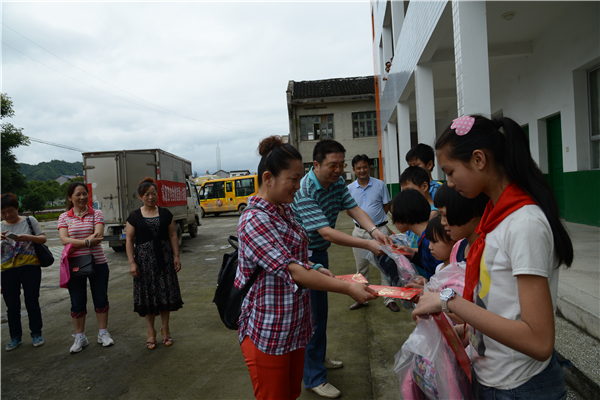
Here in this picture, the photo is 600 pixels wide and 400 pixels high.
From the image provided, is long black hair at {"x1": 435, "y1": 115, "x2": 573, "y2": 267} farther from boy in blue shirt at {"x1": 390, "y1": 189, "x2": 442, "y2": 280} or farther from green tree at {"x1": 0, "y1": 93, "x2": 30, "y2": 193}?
green tree at {"x1": 0, "y1": 93, "x2": 30, "y2": 193}

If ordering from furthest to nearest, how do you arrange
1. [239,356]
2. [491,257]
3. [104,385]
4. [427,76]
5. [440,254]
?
1. [427,76]
2. [239,356]
3. [104,385]
4. [440,254]
5. [491,257]

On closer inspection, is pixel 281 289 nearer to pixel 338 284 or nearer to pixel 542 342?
pixel 338 284

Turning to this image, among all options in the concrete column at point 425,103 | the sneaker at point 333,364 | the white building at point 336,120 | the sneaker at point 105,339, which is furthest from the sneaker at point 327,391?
the white building at point 336,120

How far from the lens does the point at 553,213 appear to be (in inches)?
41.9

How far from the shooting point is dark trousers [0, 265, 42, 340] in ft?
13.1

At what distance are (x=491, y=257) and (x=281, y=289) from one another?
0.88 meters

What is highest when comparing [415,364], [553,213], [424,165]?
[424,165]

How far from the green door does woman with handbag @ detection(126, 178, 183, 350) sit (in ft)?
21.5

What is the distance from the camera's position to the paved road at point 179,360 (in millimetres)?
2938

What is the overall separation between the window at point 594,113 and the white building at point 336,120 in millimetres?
18063

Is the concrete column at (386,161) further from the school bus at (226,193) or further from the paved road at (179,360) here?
the paved road at (179,360)

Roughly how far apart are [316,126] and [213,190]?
8022 millimetres

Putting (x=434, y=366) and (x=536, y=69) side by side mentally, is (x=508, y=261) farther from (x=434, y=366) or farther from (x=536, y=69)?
(x=536, y=69)

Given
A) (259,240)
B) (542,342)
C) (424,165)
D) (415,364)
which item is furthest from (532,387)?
(424,165)
